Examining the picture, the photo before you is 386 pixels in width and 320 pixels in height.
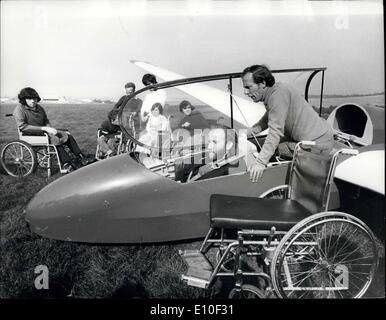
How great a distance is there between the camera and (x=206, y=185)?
2.82m

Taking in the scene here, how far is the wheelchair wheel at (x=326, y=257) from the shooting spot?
2250mm

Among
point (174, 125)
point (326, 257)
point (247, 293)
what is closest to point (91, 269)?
point (247, 293)

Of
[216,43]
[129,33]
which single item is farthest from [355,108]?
[129,33]

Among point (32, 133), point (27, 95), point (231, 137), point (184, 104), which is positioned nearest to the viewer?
point (231, 137)

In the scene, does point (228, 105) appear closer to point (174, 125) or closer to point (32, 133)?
point (174, 125)

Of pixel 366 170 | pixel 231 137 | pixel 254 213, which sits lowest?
pixel 254 213

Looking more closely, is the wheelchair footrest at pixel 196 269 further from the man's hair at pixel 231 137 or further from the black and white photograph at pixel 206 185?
the man's hair at pixel 231 137

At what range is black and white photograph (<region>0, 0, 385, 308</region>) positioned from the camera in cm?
248

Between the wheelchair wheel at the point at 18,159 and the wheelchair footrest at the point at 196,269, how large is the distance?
129 inches

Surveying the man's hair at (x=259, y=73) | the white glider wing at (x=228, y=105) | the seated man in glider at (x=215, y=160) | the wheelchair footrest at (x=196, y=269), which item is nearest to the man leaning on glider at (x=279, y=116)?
the man's hair at (x=259, y=73)

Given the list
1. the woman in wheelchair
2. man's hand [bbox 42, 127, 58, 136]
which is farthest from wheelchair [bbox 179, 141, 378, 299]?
man's hand [bbox 42, 127, 58, 136]

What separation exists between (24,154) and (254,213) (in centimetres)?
411

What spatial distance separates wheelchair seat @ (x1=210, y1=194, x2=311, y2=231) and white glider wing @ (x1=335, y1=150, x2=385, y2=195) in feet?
1.61

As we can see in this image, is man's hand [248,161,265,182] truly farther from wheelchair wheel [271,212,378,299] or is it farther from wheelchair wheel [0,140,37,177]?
wheelchair wheel [0,140,37,177]
